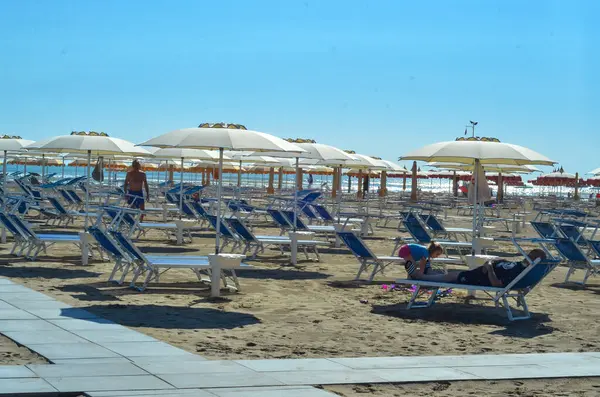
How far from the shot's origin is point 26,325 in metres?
7.09

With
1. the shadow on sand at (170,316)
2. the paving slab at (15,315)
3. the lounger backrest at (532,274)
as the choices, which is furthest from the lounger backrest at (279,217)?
the paving slab at (15,315)

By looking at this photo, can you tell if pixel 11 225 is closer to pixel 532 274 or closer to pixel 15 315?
pixel 15 315

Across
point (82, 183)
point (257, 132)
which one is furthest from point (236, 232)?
point (82, 183)

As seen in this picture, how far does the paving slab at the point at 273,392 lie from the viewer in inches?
202

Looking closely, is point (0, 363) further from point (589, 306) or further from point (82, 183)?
point (82, 183)

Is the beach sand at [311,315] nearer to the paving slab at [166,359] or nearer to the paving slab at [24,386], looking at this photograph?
the paving slab at [166,359]

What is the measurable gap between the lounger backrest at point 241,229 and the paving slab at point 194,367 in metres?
6.62

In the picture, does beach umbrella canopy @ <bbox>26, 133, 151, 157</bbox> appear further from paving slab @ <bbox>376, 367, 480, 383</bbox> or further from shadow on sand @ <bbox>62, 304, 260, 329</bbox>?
paving slab @ <bbox>376, 367, 480, 383</bbox>

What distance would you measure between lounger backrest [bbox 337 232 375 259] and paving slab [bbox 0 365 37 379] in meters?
5.63

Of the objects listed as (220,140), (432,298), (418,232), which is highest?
(220,140)

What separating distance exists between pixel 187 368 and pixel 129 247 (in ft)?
13.2

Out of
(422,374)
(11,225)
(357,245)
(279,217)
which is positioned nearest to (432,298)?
(357,245)

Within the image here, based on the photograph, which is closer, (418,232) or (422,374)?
(422,374)

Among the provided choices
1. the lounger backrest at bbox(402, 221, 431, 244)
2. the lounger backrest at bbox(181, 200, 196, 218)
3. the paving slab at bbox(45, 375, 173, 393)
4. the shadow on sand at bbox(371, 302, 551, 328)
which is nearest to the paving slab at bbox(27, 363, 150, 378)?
the paving slab at bbox(45, 375, 173, 393)
